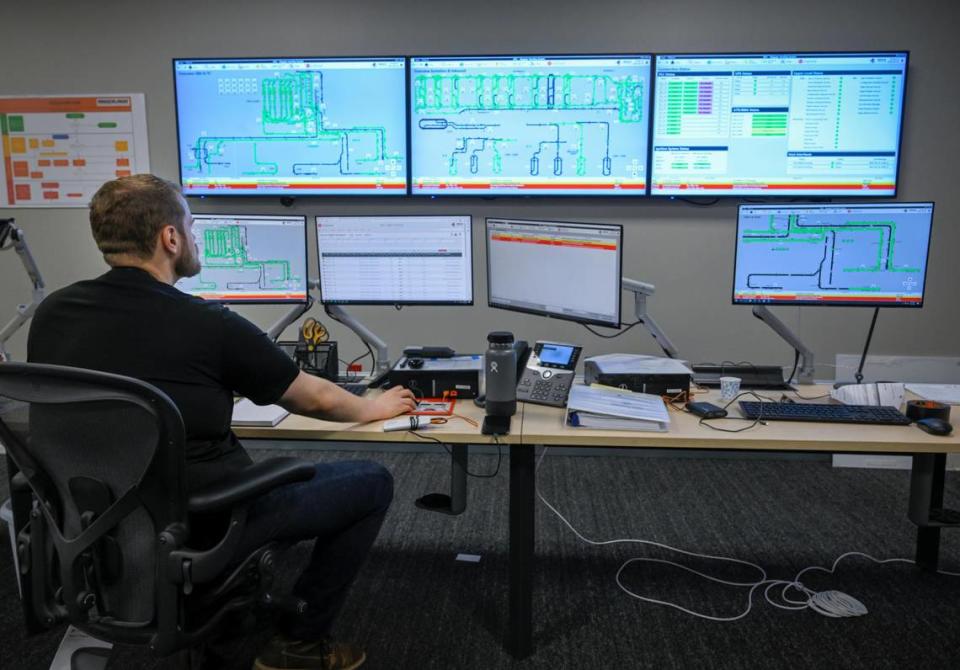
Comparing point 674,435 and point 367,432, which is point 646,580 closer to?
point 674,435

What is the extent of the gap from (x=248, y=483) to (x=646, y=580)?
148 cm

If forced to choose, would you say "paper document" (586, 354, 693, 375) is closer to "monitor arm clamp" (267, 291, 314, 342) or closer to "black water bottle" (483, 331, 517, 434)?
"black water bottle" (483, 331, 517, 434)

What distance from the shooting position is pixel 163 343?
4.46ft

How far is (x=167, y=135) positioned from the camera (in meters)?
3.42

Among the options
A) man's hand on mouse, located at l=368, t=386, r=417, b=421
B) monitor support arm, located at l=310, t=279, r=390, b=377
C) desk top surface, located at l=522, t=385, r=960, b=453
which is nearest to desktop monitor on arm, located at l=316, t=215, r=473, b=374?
monitor support arm, located at l=310, t=279, r=390, b=377

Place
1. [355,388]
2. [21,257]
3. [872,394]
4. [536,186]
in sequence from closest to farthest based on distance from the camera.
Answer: [872,394]
[355,388]
[21,257]
[536,186]

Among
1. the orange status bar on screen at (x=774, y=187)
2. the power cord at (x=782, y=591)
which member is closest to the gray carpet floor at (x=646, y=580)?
the power cord at (x=782, y=591)

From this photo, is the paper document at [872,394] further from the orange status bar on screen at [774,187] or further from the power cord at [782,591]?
the orange status bar on screen at [774,187]

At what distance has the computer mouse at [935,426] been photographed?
1.74 metres

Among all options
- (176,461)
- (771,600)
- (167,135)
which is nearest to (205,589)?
(176,461)

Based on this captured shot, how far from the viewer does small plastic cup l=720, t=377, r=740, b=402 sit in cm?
211

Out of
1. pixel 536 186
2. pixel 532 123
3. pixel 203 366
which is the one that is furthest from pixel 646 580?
pixel 532 123

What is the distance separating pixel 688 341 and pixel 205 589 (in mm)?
2665

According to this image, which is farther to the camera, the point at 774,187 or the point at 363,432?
the point at 774,187
